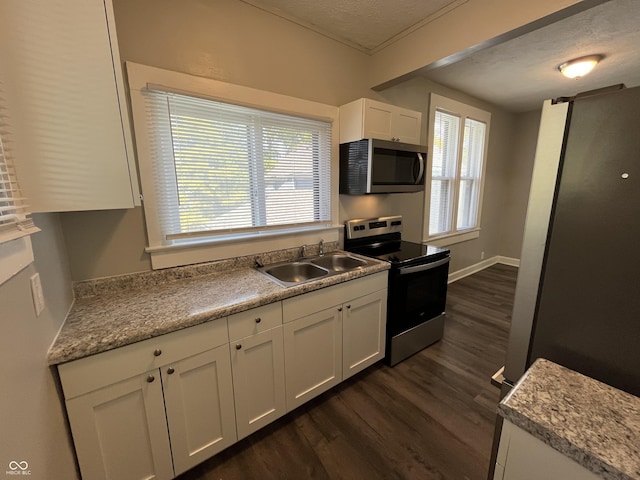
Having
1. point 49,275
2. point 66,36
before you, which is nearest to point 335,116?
point 66,36

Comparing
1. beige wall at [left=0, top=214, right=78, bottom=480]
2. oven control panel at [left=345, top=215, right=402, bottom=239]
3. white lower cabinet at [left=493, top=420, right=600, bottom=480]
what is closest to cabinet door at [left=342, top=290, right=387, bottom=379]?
oven control panel at [left=345, top=215, right=402, bottom=239]

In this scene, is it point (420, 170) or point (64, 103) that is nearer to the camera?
point (64, 103)

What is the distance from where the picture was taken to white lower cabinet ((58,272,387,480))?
1.04 meters

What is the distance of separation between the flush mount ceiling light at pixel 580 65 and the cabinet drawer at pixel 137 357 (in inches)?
149

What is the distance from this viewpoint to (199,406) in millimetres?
1274

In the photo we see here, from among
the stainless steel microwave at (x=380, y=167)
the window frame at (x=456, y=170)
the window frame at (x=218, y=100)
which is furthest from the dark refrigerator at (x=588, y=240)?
the window frame at (x=456, y=170)

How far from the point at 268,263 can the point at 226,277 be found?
0.38m

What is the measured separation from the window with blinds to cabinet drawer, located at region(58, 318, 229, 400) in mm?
2993

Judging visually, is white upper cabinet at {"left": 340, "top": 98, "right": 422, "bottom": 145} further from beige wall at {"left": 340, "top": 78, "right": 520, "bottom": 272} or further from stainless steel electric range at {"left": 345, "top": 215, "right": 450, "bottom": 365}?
stainless steel electric range at {"left": 345, "top": 215, "right": 450, "bottom": 365}

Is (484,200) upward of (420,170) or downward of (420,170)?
downward

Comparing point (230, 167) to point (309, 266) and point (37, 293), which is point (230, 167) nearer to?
point (309, 266)

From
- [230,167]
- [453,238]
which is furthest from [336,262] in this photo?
[453,238]

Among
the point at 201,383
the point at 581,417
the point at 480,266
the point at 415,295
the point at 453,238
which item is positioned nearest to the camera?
the point at 581,417

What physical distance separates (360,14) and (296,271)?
1940mm
